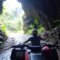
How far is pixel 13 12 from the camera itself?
180 ft

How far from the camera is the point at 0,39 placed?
55.4ft

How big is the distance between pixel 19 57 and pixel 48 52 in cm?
109

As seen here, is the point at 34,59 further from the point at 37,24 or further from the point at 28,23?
the point at 28,23

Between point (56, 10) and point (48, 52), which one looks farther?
point (56, 10)

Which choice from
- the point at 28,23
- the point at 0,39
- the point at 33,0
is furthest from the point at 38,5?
the point at 28,23

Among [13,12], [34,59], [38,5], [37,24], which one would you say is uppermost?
[13,12]

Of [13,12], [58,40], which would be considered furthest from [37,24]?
[13,12]

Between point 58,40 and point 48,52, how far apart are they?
774 centimetres

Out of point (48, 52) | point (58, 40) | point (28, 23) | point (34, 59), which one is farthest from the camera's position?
point (28, 23)

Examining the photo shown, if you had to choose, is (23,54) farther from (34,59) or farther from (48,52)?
(48,52)

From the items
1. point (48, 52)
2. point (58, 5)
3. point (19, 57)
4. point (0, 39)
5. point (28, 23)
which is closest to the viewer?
point (48, 52)

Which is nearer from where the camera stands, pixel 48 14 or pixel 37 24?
pixel 48 14

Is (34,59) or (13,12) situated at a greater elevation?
(13,12)

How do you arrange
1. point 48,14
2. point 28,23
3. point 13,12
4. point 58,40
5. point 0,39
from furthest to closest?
point 13,12, point 28,23, point 48,14, point 0,39, point 58,40
